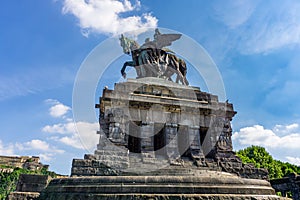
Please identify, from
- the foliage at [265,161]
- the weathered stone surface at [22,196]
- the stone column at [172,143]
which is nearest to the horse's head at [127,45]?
the stone column at [172,143]

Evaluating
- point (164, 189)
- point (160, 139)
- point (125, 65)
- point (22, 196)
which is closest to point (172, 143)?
point (160, 139)

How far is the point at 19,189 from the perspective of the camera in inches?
360

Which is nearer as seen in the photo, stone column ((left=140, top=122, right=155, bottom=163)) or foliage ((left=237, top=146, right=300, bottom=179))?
stone column ((left=140, top=122, right=155, bottom=163))

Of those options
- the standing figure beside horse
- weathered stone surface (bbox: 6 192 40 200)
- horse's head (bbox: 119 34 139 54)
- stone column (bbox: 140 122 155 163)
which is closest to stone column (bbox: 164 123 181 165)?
stone column (bbox: 140 122 155 163)

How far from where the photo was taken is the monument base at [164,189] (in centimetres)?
655

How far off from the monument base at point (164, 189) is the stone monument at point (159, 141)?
3 centimetres

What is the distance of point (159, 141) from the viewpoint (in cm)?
1436

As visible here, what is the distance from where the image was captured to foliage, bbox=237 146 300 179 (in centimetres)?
3291

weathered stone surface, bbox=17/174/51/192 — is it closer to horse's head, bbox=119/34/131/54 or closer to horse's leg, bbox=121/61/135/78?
horse's leg, bbox=121/61/135/78

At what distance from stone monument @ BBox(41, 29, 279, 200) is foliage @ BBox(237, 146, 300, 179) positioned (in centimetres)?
2135

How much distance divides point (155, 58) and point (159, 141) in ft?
21.7

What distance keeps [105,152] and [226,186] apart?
20.3 feet

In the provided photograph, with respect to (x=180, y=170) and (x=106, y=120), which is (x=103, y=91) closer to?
(x=106, y=120)

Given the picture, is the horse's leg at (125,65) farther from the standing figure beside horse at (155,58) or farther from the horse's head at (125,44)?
the horse's head at (125,44)
